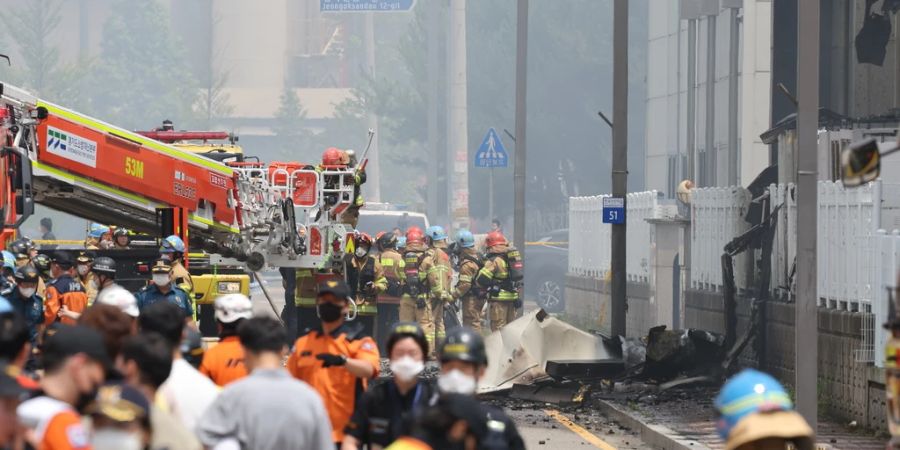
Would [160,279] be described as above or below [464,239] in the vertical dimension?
below

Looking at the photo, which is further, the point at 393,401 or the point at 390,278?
the point at 390,278

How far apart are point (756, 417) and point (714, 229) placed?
781 inches

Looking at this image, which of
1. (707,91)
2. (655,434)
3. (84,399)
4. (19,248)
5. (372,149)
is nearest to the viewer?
(84,399)

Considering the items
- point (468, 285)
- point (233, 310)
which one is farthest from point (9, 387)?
point (468, 285)

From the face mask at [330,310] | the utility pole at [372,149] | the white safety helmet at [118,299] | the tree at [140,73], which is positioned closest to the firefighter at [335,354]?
the face mask at [330,310]

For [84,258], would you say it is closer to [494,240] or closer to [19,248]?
[19,248]

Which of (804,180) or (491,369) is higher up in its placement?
(804,180)

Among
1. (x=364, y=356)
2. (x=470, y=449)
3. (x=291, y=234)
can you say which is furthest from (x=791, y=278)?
(x=470, y=449)

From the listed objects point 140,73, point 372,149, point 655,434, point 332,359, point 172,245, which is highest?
point 140,73

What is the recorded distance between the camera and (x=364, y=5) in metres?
55.1

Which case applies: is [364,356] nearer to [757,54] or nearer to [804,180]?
[804,180]

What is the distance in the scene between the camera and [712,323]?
25.5 m

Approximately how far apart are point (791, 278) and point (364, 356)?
12.6 meters

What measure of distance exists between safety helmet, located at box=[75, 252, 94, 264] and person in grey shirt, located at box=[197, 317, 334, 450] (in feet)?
38.4
